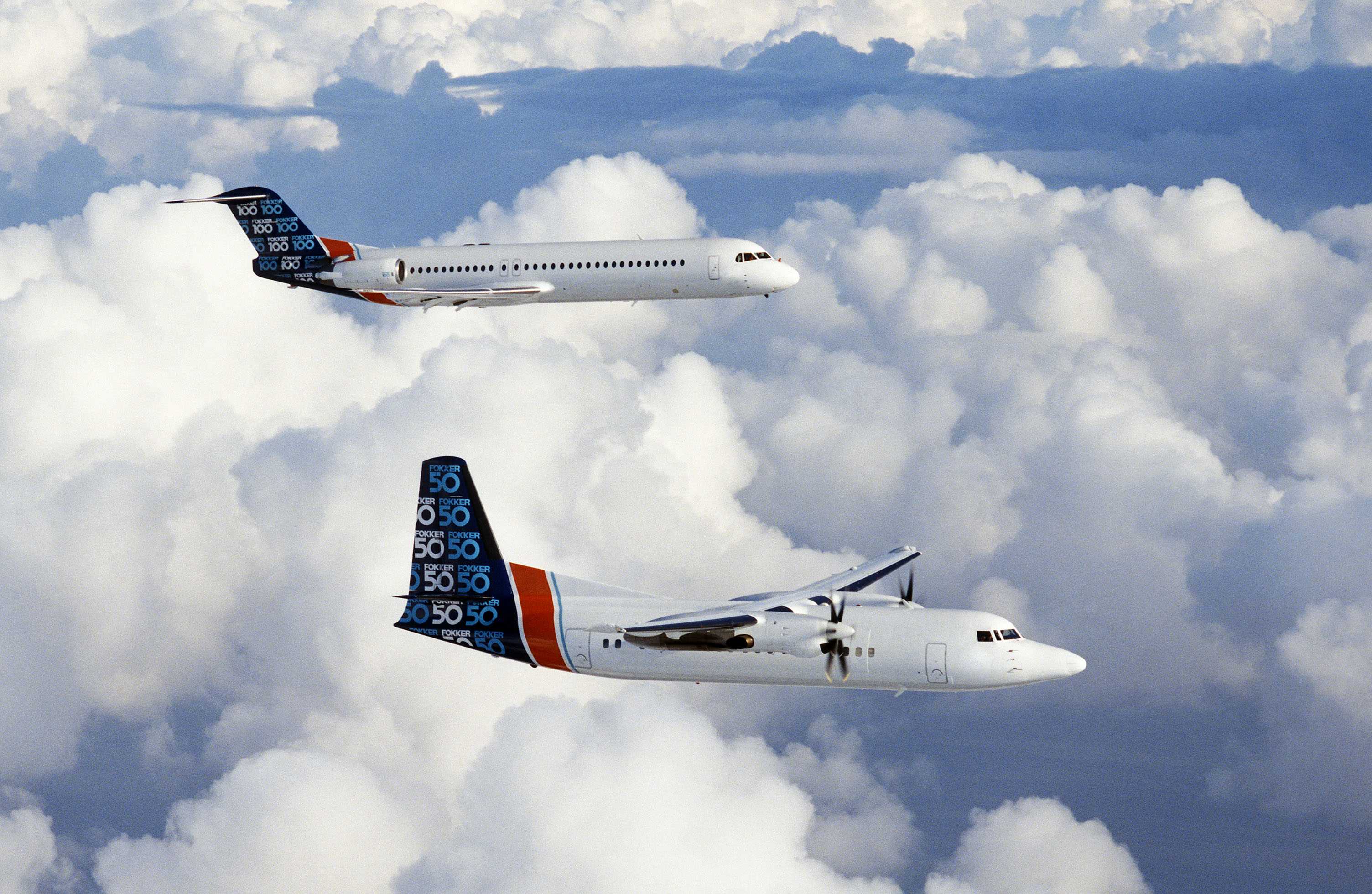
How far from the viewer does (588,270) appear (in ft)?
323

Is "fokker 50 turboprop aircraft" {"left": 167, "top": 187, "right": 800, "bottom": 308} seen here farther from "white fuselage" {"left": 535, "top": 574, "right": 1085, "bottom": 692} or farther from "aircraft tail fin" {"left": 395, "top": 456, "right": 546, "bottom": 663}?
"white fuselage" {"left": 535, "top": 574, "right": 1085, "bottom": 692}

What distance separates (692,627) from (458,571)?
59.8 feet

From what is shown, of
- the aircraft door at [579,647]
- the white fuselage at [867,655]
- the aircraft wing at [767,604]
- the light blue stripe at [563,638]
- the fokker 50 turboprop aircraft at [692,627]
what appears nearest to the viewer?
the aircraft wing at [767,604]

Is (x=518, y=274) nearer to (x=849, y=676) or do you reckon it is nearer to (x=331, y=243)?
(x=331, y=243)

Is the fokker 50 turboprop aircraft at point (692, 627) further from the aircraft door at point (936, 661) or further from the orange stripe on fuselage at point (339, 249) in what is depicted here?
the orange stripe on fuselage at point (339, 249)

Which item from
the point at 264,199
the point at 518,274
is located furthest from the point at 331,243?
the point at 518,274

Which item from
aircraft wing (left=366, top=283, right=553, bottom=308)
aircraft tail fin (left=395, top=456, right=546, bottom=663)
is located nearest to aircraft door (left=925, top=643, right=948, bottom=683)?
aircraft tail fin (left=395, top=456, right=546, bottom=663)

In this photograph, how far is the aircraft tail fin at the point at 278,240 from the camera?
342 ft

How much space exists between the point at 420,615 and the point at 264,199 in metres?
40.1

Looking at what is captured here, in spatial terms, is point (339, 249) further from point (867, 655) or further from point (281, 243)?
point (867, 655)

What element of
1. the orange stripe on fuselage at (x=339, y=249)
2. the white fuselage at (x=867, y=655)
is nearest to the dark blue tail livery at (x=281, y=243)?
the orange stripe on fuselage at (x=339, y=249)

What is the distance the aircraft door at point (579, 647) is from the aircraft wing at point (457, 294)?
26.9 metres

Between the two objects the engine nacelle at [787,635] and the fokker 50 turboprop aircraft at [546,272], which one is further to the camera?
the fokker 50 turboprop aircraft at [546,272]

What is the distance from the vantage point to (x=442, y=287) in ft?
329
